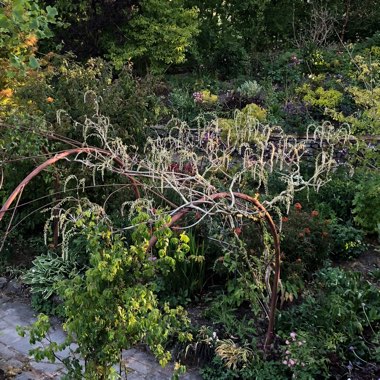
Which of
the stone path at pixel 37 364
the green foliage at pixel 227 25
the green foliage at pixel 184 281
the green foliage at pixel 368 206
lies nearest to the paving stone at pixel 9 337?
the stone path at pixel 37 364

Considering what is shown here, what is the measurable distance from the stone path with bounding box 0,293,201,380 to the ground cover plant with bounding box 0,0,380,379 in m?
0.15

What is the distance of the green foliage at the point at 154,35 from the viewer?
9906 mm

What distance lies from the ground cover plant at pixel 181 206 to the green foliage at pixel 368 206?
0.05ft

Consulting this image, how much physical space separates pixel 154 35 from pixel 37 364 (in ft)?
24.1

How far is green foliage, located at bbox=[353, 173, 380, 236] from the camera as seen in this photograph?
533 centimetres

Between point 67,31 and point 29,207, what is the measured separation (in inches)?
202

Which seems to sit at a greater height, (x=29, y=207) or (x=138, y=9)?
(x=138, y=9)

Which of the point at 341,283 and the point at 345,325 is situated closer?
the point at 345,325

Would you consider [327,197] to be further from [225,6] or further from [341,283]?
[225,6]

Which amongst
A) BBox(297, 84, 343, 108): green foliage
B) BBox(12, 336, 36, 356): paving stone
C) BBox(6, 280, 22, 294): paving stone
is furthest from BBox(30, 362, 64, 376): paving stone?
BBox(297, 84, 343, 108): green foliage

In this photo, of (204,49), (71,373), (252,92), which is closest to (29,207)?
(71,373)

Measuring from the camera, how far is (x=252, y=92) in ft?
28.8

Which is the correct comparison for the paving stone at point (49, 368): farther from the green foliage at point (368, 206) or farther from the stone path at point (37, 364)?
the green foliage at point (368, 206)

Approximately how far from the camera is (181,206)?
2.91 meters
